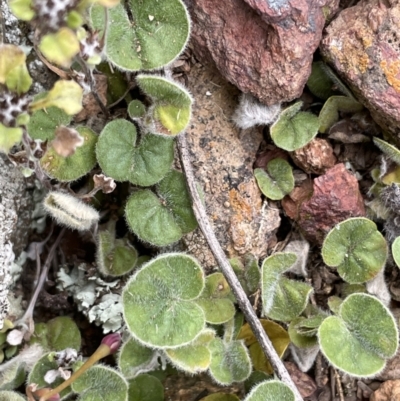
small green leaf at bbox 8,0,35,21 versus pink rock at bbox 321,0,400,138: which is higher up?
pink rock at bbox 321,0,400,138

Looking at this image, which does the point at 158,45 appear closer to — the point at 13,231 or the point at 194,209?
the point at 194,209

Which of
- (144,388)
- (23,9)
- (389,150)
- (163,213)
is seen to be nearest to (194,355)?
(144,388)

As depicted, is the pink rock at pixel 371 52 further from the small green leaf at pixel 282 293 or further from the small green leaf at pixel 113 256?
the small green leaf at pixel 113 256

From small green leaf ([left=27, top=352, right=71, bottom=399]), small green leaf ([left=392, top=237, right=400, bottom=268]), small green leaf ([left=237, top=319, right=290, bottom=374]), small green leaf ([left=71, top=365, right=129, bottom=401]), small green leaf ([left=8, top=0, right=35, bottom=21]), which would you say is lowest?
small green leaf ([left=27, top=352, right=71, bottom=399])

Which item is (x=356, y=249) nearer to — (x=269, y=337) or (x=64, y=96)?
(x=269, y=337)

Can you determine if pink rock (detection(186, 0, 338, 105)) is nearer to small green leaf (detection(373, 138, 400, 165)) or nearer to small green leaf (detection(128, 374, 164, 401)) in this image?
small green leaf (detection(373, 138, 400, 165))

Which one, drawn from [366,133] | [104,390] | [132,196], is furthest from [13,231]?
[366,133]

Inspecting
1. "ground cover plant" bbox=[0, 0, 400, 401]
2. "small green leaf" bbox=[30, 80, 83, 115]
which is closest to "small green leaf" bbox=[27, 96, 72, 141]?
"ground cover plant" bbox=[0, 0, 400, 401]

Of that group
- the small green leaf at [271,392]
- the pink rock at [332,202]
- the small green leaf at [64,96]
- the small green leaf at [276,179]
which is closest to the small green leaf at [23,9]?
the small green leaf at [64,96]
